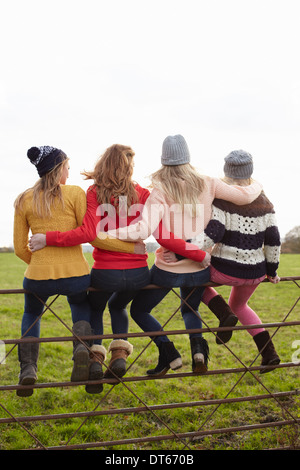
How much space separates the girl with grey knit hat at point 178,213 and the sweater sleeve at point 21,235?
0.64 metres

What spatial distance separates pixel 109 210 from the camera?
Answer: 3.51m

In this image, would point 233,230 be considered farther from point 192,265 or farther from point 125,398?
point 125,398

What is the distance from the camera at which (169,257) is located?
12.0 feet

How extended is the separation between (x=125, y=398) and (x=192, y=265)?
265 centimetres

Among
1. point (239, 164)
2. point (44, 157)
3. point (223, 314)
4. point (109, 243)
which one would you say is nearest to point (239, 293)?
point (223, 314)

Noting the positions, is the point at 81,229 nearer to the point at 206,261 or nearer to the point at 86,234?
the point at 86,234

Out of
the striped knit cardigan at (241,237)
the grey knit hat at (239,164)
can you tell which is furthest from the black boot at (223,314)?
the grey knit hat at (239,164)

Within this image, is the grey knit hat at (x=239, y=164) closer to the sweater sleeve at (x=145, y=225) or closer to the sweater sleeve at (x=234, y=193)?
the sweater sleeve at (x=234, y=193)

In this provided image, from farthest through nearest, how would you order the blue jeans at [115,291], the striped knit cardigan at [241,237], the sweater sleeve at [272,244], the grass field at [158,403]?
the grass field at [158,403] → the sweater sleeve at [272,244] → the striped knit cardigan at [241,237] → the blue jeans at [115,291]

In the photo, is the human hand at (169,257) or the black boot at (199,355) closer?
the human hand at (169,257)

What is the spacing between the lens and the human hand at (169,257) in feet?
11.9

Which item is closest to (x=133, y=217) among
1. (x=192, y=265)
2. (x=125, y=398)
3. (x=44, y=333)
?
(x=192, y=265)

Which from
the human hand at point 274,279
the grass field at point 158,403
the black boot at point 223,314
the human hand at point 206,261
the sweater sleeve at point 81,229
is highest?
the sweater sleeve at point 81,229

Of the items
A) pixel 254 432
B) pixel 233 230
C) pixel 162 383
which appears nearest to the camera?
pixel 233 230
